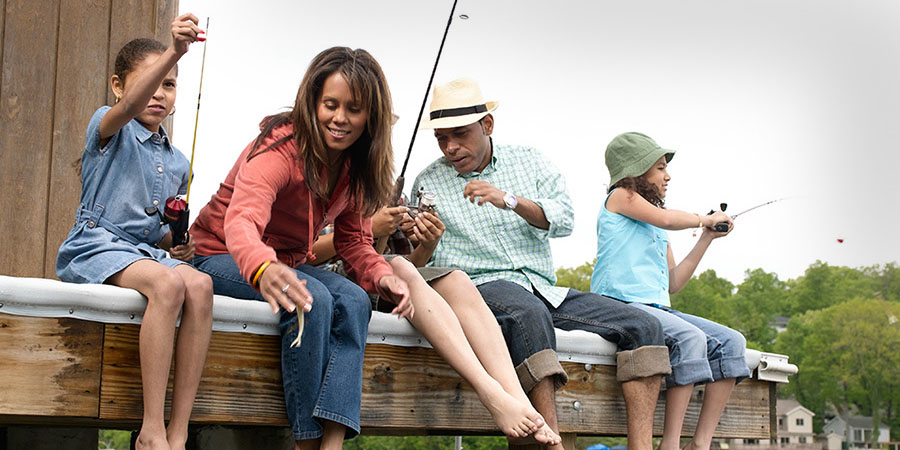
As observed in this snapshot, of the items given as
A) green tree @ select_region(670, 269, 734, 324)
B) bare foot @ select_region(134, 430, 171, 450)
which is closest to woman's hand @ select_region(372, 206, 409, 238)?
bare foot @ select_region(134, 430, 171, 450)

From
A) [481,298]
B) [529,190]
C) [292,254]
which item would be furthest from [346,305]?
[529,190]

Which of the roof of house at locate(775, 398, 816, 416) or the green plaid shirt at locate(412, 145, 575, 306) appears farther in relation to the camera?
the roof of house at locate(775, 398, 816, 416)

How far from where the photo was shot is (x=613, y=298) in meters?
4.27

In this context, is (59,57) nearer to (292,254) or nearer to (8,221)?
(8,221)

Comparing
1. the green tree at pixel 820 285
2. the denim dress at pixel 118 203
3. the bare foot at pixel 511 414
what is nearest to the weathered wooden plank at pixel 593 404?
the bare foot at pixel 511 414

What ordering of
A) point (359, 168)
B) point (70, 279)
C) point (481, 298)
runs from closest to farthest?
point (70, 279) → point (359, 168) → point (481, 298)

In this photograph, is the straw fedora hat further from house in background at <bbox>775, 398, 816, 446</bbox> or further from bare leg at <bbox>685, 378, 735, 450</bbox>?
house in background at <bbox>775, 398, 816, 446</bbox>

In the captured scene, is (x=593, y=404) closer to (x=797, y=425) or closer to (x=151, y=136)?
(x=151, y=136)

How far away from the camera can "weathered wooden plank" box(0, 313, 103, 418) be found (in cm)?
252

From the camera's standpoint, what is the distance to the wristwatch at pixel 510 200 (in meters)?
3.73

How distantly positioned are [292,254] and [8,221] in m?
1.62

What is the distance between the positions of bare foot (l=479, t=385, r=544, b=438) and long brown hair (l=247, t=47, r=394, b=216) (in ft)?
2.41

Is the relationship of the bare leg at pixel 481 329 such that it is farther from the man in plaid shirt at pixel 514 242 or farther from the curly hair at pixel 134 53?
the curly hair at pixel 134 53

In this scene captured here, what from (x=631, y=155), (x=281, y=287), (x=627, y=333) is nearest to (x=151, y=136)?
(x=281, y=287)
